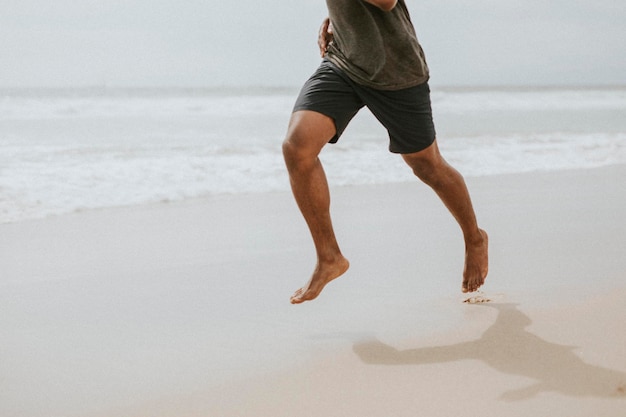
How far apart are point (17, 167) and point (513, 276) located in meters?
5.01

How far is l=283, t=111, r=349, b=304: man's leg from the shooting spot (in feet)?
8.22

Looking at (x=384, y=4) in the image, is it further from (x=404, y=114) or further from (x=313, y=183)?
(x=313, y=183)

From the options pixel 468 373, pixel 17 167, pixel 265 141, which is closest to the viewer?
pixel 468 373

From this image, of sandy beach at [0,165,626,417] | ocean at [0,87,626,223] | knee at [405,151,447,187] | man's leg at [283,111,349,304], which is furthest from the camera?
ocean at [0,87,626,223]

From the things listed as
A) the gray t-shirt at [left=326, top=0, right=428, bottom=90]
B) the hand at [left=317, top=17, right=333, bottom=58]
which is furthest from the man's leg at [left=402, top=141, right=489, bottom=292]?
the hand at [left=317, top=17, right=333, bottom=58]

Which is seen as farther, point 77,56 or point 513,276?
point 77,56

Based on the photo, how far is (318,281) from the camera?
104 inches

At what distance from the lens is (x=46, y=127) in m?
12.7

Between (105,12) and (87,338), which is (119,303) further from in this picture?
(105,12)

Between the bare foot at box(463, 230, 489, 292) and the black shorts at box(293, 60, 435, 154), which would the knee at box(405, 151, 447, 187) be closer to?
the black shorts at box(293, 60, 435, 154)

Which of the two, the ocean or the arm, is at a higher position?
the arm

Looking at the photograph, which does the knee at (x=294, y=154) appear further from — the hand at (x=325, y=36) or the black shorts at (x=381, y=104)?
the hand at (x=325, y=36)

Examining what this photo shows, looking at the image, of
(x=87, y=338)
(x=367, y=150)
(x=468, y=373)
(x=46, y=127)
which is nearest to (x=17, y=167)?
(x=367, y=150)

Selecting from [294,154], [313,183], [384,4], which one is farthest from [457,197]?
[384,4]
